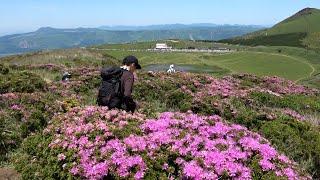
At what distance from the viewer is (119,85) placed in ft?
39.9

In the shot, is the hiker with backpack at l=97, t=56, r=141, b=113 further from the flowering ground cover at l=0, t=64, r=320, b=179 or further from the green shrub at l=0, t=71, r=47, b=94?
the green shrub at l=0, t=71, r=47, b=94

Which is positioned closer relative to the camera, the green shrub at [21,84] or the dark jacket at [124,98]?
the dark jacket at [124,98]

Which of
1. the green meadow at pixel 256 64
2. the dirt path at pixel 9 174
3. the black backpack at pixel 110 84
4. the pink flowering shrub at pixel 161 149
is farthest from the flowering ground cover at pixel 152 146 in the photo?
the green meadow at pixel 256 64

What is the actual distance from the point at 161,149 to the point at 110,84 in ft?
10.7

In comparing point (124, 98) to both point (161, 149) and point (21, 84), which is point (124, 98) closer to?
point (161, 149)

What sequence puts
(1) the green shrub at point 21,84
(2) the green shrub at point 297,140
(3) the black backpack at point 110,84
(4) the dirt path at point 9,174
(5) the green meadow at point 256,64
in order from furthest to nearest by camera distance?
(5) the green meadow at point 256,64 → (1) the green shrub at point 21,84 → (2) the green shrub at point 297,140 → (3) the black backpack at point 110,84 → (4) the dirt path at point 9,174

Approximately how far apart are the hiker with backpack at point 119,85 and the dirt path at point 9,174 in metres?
2.87

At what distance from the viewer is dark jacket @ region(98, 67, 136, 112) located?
11953 mm

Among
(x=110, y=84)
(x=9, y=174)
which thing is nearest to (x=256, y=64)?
(x=110, y=84)

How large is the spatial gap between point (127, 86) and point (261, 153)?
3.79 m

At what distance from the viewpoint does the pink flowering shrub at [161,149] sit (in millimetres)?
8867

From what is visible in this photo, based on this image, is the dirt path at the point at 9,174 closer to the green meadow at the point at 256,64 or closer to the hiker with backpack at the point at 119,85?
the hiker with backpack at the point at 119,85

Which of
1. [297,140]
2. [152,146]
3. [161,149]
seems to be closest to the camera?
[152,146]

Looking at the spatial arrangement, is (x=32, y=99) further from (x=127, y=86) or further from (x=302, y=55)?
(x=302, y=55)
